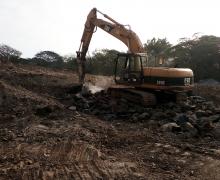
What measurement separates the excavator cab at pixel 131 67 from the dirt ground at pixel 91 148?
93.5 inches

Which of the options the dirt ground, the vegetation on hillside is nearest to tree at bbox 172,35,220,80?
the vegetation on hillside

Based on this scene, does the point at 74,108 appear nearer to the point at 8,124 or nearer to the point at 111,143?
the point at 8,124

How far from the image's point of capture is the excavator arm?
15656 mm

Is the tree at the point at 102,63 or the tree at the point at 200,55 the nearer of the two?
the tree at the point at 200,55

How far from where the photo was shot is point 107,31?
647 inches

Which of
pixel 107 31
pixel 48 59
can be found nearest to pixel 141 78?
pixel 107 31

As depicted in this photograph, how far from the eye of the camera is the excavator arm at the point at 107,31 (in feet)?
51.4

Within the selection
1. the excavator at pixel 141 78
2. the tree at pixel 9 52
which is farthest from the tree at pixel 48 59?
the excavator at pixel 141 78

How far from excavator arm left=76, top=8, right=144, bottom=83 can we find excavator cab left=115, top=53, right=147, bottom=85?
1.16 meters

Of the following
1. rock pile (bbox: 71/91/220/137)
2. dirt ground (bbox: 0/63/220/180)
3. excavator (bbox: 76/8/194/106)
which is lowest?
dirt ground (bbox: 0/63/220/180)

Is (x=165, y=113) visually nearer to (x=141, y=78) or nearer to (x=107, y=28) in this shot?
(x=141, y=78)

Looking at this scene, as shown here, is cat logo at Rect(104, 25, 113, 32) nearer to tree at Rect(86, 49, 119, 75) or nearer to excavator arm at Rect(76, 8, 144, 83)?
excavator arm at Rect(76, 8, 144, 83)

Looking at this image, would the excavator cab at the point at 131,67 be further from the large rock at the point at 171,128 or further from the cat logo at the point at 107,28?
the large rock at the point at 171,128

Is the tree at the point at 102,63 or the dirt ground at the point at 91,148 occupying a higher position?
the tree at the point at 102,63
